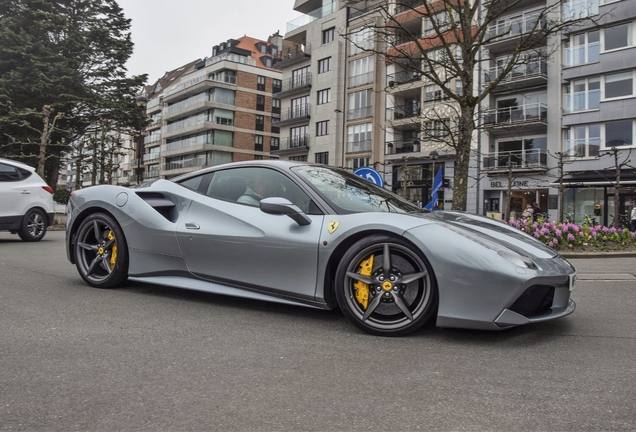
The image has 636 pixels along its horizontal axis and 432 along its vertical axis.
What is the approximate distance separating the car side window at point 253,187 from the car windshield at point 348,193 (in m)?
0.14

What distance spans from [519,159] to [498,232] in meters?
31.0

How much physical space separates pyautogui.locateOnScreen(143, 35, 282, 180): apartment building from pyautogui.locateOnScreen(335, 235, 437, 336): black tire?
57500 mm

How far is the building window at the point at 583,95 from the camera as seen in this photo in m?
30.3

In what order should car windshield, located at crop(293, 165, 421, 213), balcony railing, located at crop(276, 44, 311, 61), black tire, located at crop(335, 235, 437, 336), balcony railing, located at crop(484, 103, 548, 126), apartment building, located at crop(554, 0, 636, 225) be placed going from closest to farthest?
1. black tire, located at crop(335, 235, 437, 336)
2. car windshield, located at crop(293, 165, 421, 213)
3. apartment building, located at crop(554, 0, 636, 225)
4. balcony railing, located at crop(484, 103, 548, 126)
5. balcony railing, located at crop(276, 44, 311, 61)

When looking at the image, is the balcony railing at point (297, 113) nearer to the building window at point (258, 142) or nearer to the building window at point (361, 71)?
the building window at point (361, 71)

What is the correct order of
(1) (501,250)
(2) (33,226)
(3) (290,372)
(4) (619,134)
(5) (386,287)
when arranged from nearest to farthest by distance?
(3) (290,372)
(1) (501,250)
(5) (386,287)
(2) (33,226)
(4) (619,134)

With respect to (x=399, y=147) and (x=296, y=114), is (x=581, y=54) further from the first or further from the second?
(x=296, y=114)

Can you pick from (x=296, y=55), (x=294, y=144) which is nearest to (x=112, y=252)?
(x=294, y=144)

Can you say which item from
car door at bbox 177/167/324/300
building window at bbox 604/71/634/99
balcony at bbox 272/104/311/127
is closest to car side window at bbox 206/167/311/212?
car door at bbox 177/167/324/300

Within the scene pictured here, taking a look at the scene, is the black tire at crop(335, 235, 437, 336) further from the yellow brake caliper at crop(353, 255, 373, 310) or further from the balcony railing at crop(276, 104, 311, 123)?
the balcony railing at crop(276, 104, 311, 123)

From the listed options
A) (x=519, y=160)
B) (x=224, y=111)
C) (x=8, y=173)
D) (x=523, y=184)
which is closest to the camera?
(x=8, y=173)

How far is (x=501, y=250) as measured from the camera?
10.8 ft

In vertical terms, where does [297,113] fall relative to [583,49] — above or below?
above

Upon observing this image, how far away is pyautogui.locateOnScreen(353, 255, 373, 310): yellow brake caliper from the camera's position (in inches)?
138
